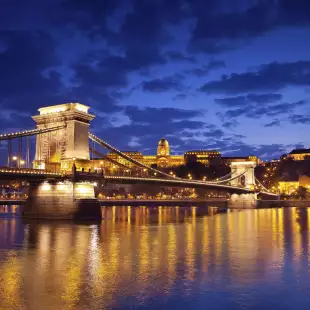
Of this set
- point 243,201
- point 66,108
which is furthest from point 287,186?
point 66,108

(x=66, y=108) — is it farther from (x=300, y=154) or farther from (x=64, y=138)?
(x=300, y=154)

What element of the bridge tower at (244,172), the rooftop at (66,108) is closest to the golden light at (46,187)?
the rooftop at (66,108)

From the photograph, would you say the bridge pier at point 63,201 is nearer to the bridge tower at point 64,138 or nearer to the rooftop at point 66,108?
the bridge tower at point 64,138

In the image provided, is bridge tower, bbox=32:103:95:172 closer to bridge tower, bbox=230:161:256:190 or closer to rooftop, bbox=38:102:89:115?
rooftop, bbox=38:102:89:115

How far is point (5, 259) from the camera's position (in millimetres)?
20047

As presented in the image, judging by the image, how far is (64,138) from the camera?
4384 cm

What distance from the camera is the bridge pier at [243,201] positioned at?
88906 millimetres

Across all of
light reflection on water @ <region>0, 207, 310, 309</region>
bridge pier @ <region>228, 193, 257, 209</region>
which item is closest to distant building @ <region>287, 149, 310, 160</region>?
bridge pier @ <region>228, 193, 257, 209</region>

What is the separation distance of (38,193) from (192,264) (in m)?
27.2

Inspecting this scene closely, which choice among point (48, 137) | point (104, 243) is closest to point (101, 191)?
point (48, 137)

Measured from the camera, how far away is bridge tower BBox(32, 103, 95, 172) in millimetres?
43375

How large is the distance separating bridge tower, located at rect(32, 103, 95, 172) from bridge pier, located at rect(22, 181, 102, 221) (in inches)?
82.4

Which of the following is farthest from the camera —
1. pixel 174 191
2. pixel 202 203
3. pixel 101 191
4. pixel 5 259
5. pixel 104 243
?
pixel 174 191

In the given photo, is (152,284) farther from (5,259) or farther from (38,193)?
(38,193)
